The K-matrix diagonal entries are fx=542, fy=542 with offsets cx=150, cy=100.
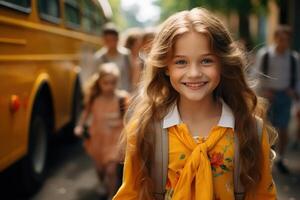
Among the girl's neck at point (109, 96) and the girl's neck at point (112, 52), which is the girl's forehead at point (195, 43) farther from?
the girl's neck at point (112, 52)

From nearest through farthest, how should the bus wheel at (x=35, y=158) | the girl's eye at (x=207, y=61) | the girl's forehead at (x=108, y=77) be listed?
1. the girl's eye at (x=207, y=61)
2. the girl's forehead at (x=108, y=77)
3. the bus wheel at (x=35, y=158)

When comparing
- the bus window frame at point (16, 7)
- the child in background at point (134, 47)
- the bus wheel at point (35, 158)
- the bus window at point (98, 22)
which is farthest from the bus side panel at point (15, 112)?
the bus window at point (98, 22)

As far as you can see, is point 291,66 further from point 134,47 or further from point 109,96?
point 109,96

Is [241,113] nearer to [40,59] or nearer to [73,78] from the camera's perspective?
[40,59]

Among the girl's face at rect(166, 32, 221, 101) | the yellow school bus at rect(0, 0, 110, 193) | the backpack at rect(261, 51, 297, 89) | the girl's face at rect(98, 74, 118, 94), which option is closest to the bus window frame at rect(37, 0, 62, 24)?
the yellow school bus at rect(0, 0, 110, 193)

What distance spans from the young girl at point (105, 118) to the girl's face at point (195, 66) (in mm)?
2753

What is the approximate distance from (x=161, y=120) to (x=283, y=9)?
47.9ft

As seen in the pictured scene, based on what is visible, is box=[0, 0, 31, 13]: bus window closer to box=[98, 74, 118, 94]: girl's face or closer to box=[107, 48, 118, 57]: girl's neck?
box=[98, 74, 118, 94]: girl's face

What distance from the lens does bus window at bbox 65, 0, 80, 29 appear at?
296 inches

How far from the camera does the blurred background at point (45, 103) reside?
453 cm

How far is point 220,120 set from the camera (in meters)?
2.26

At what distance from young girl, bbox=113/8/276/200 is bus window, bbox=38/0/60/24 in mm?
3709

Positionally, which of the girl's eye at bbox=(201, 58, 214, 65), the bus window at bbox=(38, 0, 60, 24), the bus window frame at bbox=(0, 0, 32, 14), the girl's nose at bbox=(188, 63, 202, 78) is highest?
the bus window at bbox=(38, 0, 60, 24)

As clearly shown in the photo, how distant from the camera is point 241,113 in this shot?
232 centimetres
